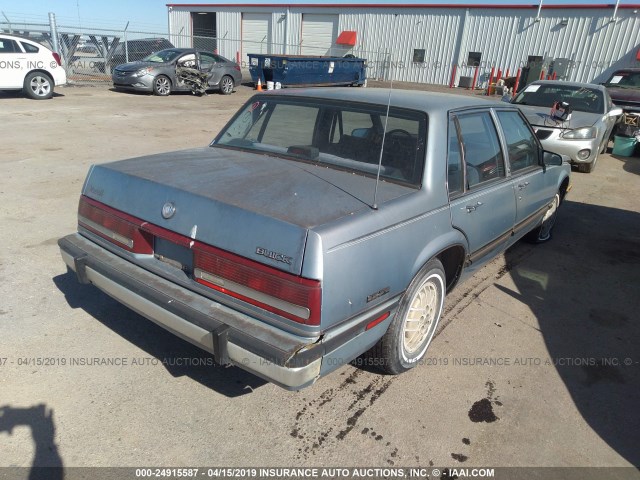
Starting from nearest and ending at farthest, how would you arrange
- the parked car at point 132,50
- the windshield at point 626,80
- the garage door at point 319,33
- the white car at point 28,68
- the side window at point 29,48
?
the white car at point 28,68, the side window at point 29,48, the windshield at point 626,80, the parked car at point 132,50, the garage door at point 319,33

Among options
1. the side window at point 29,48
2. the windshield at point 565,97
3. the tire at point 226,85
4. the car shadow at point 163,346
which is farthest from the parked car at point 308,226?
the tire at point 226,85

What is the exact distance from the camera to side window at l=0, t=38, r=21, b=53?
39.0 ft

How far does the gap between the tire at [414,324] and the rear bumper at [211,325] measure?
0.66 meters

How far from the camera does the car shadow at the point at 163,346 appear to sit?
2840 mm

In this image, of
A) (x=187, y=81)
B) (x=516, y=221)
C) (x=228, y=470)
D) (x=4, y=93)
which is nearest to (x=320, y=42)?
(x=187, y=81)

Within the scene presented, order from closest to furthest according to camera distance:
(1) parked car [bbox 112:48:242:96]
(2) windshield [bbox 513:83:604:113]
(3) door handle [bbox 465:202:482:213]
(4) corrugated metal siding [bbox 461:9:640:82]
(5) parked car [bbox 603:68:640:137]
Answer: (3) door handle [bbox 465:202:482:213] < (2) windshield [bbox 513:83:604:113] < (5) parked car [bbox 603:68:640:137] < (1) parked car [bbox 112:48:242:96] < (4) corrugated metal siding [bbox 461:9:640:82]

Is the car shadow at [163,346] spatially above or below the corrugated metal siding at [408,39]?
below

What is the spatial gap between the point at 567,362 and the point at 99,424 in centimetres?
295

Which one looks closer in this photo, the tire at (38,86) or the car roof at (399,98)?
the car roof at (399,98)

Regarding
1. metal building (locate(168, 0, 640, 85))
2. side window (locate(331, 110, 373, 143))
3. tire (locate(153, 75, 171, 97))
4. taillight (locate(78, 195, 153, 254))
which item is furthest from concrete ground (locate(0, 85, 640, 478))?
metal building (locate(168, 0, 640, 85))

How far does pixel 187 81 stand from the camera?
52.5 ft

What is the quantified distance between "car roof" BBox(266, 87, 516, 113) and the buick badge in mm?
1391

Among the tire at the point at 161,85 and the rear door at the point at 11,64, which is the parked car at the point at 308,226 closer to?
the rear door at the point at 11,64

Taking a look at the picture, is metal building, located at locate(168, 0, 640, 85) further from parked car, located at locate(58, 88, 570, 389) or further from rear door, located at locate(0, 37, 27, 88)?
parked car, located at locate(58, 88, 570, 389)
